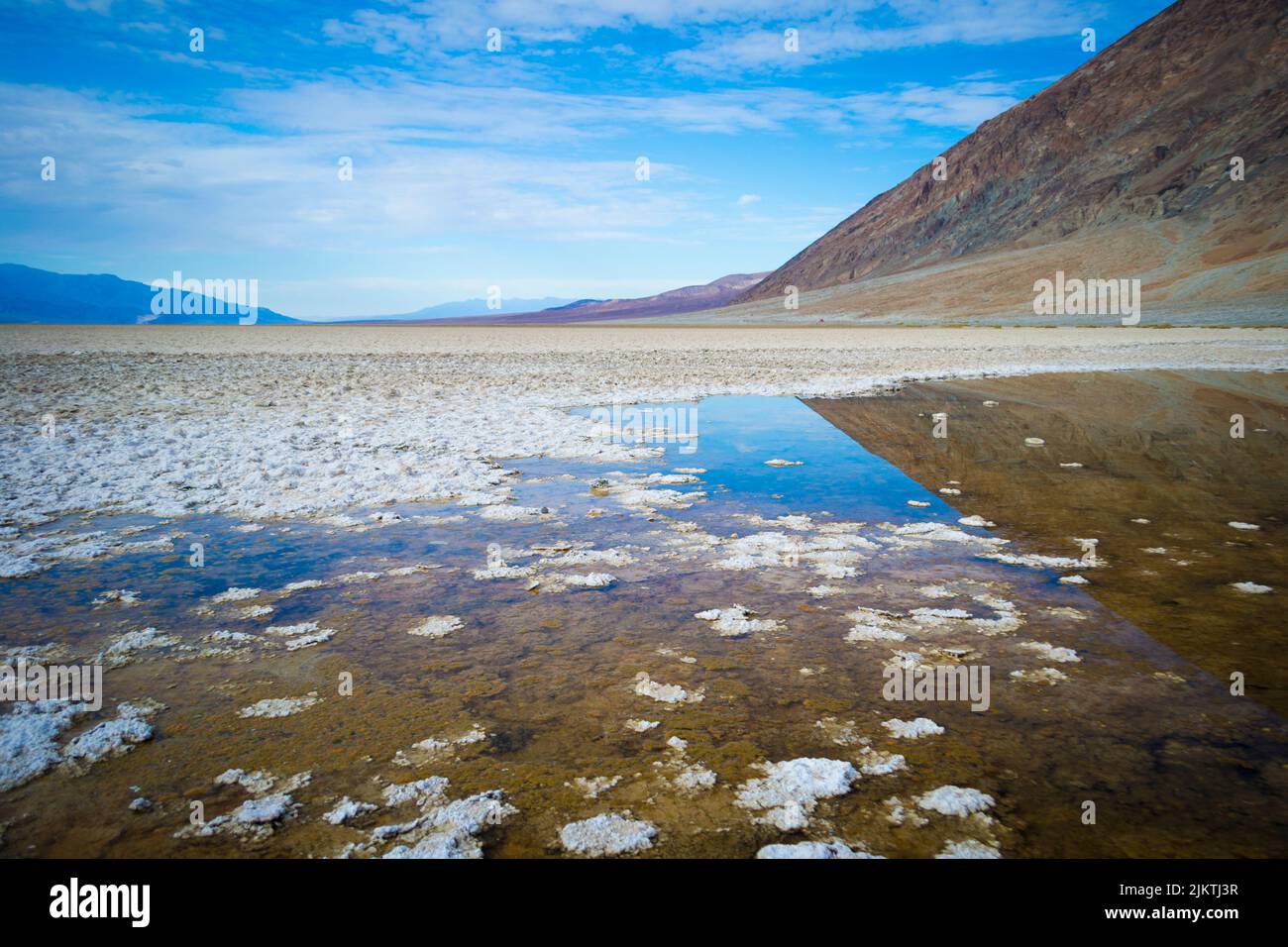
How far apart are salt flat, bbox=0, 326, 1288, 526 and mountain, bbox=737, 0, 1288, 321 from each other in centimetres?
6856

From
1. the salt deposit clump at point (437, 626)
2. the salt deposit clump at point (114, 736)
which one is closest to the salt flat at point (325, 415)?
the salt deposit clump at point (437, 626)

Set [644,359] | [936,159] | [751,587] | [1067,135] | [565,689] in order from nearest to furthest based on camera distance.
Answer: [565,689]
[751,587]
[644,359]
[1067,135]
[936,159]

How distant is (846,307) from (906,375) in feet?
332

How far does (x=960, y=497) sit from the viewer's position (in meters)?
7.37

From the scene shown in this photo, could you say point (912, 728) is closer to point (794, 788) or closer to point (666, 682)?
point (794, 788)

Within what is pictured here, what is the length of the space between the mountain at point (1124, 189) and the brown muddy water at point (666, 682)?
81.9 meters

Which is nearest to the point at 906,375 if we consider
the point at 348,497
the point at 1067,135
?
the point at 348,497

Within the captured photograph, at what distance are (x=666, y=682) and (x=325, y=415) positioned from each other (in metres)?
10.6

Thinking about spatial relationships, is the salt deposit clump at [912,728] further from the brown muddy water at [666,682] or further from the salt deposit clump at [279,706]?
the salt deposit clump at [279,706]

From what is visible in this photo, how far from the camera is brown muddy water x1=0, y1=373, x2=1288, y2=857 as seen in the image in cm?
256

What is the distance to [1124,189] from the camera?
11094 centimetres

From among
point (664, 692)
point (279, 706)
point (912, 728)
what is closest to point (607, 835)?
point (664, 692)

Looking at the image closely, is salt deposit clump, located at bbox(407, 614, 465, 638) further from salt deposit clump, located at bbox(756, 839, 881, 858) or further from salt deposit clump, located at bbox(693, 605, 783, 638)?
salt deposit clump, located at bbox(756, 839, 881, 858)
